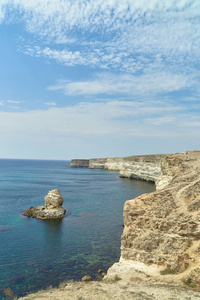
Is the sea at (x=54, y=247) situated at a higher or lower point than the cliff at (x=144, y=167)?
lower

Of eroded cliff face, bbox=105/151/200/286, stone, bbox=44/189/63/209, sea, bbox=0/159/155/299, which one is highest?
eroded cliff face, bbox=105/151/200/286

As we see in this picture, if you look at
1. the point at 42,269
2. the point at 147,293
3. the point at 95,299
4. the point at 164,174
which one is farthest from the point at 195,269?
the point at 164,174

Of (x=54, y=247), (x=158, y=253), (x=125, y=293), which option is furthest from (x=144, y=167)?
(x=125, y=293)

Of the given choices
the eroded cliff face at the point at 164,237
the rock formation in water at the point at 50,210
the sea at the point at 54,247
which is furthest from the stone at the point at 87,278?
the rock formation in water at the point at 50,210

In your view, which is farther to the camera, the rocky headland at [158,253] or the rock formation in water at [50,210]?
the rock formation in water at [50,210]

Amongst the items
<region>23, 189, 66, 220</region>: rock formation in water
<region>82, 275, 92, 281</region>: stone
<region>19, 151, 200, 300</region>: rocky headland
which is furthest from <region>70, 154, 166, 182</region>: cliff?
<region>82, 275, 92, 281</region>: stone

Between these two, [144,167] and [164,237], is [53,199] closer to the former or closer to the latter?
[164,237]

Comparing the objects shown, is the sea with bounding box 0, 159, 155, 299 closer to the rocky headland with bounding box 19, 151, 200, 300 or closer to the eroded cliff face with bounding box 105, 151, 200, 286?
the rocky headland with bounding box 19, 151, 200, 300

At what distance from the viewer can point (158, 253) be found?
16.2 metres

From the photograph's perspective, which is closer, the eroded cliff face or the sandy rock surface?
the sandy rock surface

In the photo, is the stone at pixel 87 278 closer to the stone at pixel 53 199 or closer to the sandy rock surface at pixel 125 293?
the sandy rock surface at pixel 125 293

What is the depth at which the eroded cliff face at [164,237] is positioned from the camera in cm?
1503

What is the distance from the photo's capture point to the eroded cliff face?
15.0m

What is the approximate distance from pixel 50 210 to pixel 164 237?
28.6 m
